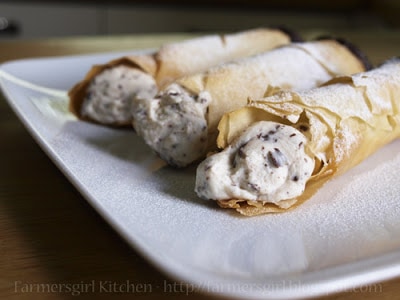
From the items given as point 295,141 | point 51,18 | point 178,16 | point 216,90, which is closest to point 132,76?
point 216,90


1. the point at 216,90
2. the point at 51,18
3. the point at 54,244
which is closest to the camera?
the point at 54,244

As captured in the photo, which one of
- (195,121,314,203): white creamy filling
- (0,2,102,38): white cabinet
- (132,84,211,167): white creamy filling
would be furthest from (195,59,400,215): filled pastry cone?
(0,2,102,38): white cabinet

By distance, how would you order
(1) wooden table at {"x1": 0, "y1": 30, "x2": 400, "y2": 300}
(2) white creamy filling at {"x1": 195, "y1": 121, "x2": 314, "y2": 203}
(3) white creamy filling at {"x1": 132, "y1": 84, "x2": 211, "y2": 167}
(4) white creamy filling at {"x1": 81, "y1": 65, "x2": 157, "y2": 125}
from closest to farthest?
1. (1) wooden table at {"x1": 0, "y1": 30, "x2": 400, "y2": 300}
2. (2) white creamy filling at {"x1": 195, "y1": 121, "x2": 314, "y2": 203}
3. (3) white creamy filling at {"x1": 132, "y1": 84, "x2": 211, "y2": 167}
4. (4) white creamy filling at {"x1": 81, "y1": 65, "x2": 157, "y2": 125}

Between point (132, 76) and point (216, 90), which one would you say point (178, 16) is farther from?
point (216, 90)

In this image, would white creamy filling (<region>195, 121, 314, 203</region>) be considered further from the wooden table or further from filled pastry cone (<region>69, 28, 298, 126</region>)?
filled pastry cone (<region>69, 28, 298, 126</region>)

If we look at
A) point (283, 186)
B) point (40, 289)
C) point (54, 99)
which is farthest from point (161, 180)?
point (54, 99)

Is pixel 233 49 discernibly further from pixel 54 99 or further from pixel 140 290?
pixel 140 290
